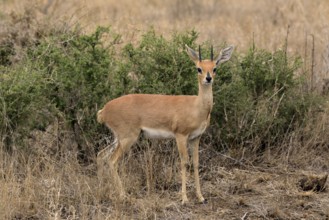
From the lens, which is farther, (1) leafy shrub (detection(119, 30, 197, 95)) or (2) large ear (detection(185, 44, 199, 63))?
(1) leafy shrub (detection(119, 30, 197, 95))

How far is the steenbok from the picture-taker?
7.36 metres

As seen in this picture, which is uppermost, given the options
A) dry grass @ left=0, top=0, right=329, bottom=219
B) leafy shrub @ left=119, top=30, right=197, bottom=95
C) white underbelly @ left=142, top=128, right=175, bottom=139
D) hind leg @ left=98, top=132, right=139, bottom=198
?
leafy shrub @ left=119, top=30, right=197, bottom=95

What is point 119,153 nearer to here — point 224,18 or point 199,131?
point 199,131

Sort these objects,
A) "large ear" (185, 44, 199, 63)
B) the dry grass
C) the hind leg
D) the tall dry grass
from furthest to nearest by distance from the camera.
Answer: the tall dry grass
the hind leg
"large ear" (185, 44, 199, 63)
the dry grass

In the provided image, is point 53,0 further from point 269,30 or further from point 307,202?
point 307,202

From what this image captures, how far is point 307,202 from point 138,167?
1899 mm

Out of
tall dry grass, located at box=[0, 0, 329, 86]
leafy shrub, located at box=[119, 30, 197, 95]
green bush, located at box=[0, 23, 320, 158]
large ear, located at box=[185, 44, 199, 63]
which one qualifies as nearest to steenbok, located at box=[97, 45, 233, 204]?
large ear, located at box=[185, 44, 199, 63]

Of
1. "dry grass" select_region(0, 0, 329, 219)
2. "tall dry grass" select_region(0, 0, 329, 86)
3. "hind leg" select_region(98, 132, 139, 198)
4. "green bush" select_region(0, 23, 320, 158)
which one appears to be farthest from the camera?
"tall dry grass" select_region(0, 0, 329, 86)

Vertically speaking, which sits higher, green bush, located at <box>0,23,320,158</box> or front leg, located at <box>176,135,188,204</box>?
green bush, located at <box>0,23,320,158</box>

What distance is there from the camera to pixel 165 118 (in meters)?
7.50

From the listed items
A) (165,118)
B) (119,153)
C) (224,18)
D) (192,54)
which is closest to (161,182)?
(119,153)

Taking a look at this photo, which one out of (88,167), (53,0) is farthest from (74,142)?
(53,0)

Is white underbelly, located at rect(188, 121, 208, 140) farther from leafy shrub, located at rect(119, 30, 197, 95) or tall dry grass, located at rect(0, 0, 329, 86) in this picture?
tall dry grass, located at rect(0, 0, 329, 86)

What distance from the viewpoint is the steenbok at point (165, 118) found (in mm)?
7363
